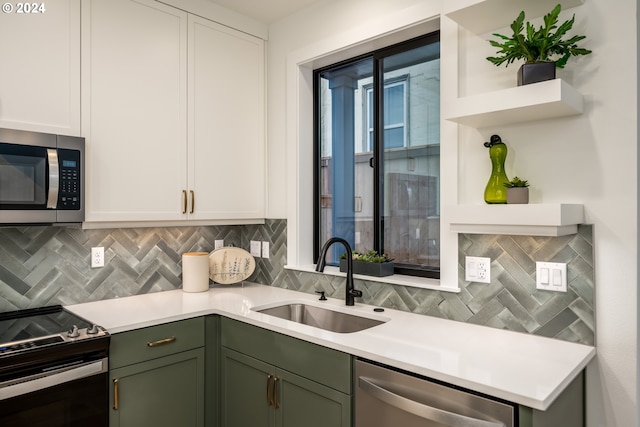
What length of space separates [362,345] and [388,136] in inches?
50.2

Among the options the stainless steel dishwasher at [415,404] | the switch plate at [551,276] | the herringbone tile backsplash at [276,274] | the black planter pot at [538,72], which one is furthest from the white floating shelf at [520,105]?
the stainless steel dishwasher at [415,404]

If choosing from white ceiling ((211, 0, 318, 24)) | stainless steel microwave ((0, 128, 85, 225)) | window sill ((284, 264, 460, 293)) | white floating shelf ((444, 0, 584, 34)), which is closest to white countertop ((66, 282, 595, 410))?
window sill ((284, 264, 460, 293))

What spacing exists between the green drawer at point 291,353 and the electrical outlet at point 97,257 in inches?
32.0

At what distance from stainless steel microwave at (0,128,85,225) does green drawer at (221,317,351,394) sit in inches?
36.2

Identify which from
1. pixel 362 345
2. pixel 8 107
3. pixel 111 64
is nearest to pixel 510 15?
pixel 362 345

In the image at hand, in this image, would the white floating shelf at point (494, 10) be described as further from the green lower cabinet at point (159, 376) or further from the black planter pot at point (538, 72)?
the green lower cabinet at point (159, 376)

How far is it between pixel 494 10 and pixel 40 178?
6.60 ft

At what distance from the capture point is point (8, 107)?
1.85 meters

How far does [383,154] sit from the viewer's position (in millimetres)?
2465

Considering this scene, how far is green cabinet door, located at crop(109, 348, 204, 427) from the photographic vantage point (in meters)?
1.90

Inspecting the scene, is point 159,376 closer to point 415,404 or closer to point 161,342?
point 161,342

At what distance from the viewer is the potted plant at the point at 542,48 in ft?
5.03

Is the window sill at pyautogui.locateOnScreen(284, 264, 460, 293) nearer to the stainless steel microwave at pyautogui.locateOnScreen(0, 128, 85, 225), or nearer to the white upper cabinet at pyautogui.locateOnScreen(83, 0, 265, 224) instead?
the white upper cabinet at pyautogui.locateOnScreen(83, 0, 265, 224)

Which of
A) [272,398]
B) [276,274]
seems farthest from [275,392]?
[276,274]
